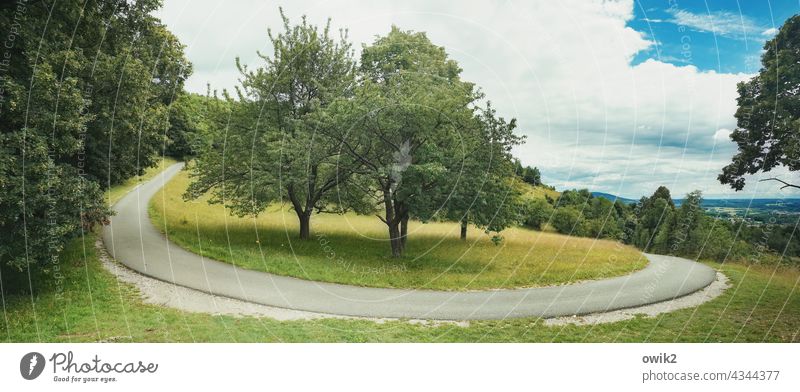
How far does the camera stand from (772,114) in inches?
268

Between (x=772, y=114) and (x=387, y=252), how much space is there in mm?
8703

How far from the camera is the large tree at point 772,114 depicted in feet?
21.4

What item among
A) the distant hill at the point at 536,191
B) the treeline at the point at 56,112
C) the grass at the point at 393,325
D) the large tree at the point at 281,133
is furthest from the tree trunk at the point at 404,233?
the treeline at the point at 56,112

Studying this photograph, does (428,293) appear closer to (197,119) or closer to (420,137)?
(420,137)

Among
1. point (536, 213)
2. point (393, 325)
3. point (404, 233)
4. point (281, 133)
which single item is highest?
point (281, 133)

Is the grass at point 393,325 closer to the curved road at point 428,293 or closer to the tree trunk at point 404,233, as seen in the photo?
the curved road at point 428,293

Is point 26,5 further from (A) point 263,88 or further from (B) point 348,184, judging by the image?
(B) point 348,184

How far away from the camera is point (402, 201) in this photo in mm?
10844

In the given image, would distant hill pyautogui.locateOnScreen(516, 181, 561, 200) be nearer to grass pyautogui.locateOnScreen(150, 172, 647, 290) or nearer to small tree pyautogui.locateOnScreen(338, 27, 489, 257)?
grass pyautogui.locateOnScreen(150, 172, 647, 290)

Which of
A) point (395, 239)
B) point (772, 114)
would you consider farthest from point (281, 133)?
point (772, 114)

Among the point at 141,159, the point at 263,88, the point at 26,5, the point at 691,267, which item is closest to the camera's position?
the point at 26,5

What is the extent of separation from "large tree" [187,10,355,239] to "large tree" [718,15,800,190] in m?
8.56

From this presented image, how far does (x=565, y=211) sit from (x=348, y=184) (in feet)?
20.0
